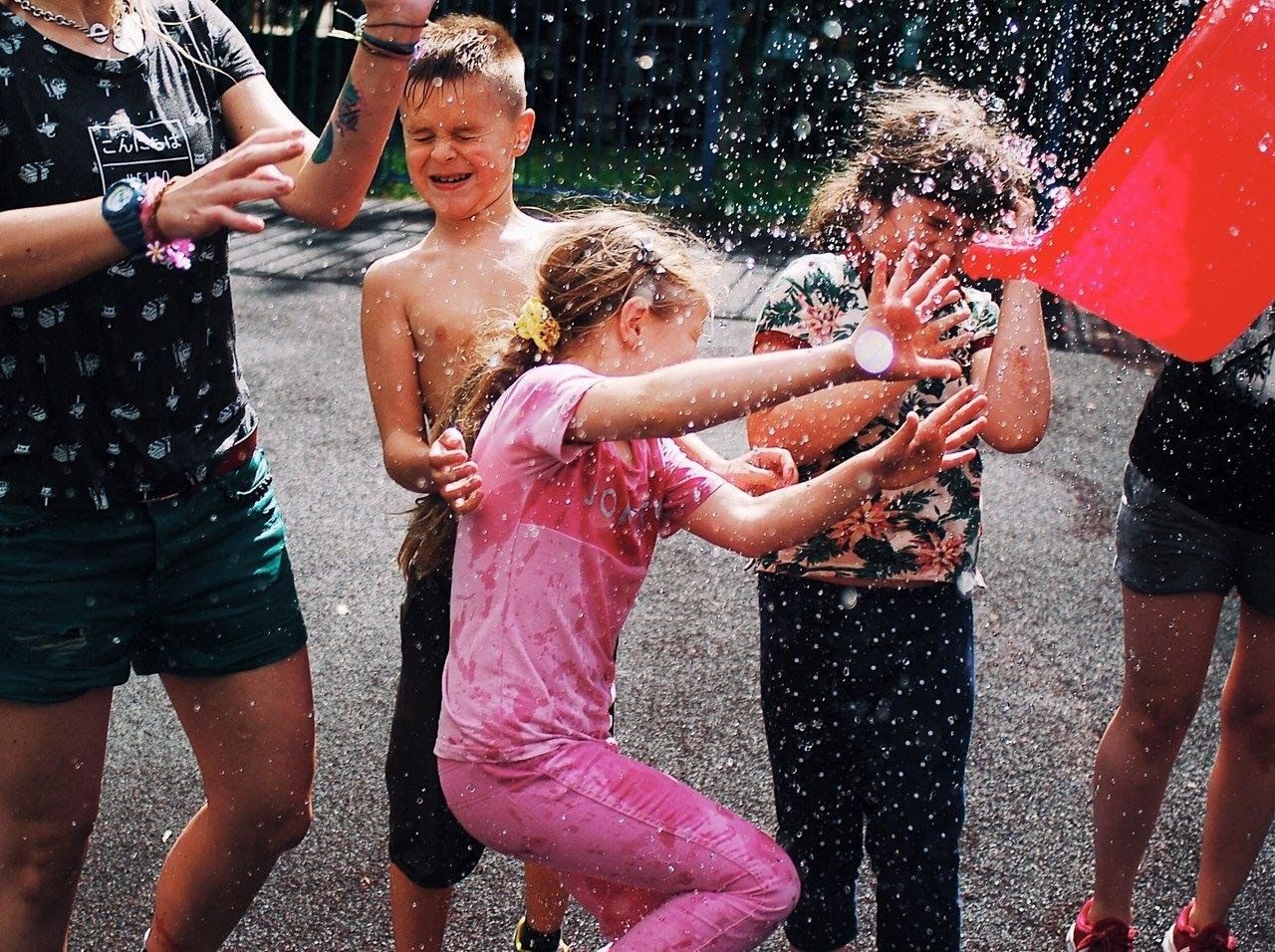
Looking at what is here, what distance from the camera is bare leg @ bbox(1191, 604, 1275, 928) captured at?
2.58 meters

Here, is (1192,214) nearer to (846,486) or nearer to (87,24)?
(846,486)

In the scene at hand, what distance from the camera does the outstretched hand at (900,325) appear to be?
5.66ft

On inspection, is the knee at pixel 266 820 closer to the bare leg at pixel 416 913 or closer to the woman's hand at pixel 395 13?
the bare leg at pixel 416 913

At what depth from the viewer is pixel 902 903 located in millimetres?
2359

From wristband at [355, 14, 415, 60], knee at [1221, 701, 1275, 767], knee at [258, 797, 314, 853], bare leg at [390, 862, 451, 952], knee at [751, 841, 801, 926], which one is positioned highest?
wristband at [355, 14, 415, 60]

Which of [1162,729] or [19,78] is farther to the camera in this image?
[1162,729]

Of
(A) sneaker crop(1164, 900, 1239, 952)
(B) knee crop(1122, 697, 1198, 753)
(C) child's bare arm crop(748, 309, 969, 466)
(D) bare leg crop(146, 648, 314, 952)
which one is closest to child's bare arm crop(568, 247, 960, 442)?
(C) child's bare arm crop(748, 309, 969, 466)

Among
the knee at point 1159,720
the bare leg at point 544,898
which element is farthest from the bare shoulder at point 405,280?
the knee at point 1159,720

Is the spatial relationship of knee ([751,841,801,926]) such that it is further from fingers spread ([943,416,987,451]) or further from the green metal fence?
the green metal fence

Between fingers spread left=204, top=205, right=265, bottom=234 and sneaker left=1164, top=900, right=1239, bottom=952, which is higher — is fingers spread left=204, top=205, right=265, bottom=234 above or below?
above

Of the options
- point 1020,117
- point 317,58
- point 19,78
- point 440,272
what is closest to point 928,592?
point 440,272

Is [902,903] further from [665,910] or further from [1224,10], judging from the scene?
[1224,10]

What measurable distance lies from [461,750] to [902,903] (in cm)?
86

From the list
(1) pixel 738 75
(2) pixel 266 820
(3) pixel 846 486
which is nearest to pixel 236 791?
(2) pixel 266 820
